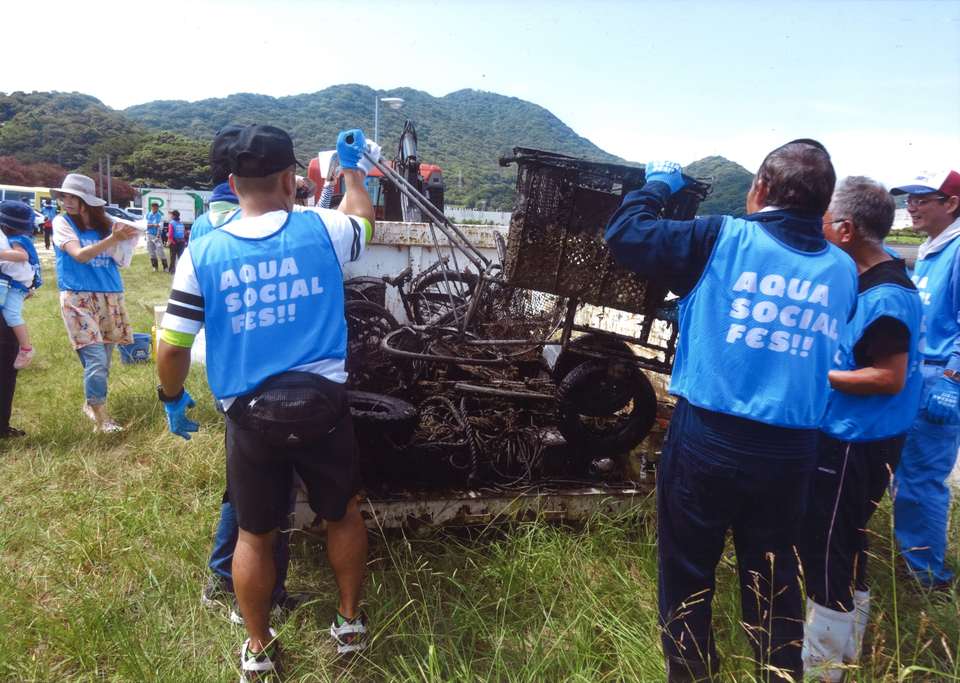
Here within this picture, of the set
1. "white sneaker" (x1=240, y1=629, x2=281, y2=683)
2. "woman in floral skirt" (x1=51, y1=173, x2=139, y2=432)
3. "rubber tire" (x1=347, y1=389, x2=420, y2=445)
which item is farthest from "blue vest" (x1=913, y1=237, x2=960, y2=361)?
"woman in floral skirt" (x1=51, y1=173, x2=139, y2=432)

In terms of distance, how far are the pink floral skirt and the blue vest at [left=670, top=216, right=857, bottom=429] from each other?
445cm

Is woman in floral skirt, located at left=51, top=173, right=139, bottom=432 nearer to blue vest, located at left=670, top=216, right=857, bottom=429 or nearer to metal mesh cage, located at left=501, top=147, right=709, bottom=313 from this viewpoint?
metal mesh cage, located at left=501, top=147, right=709, bottom=313

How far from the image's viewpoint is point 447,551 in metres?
2.88

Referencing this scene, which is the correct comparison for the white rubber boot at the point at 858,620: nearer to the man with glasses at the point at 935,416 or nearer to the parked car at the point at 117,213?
the man with glasses at the point at 935,416

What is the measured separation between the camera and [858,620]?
7.48 ft

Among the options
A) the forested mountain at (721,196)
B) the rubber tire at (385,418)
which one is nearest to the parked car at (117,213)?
the rubber tire at (385,418)

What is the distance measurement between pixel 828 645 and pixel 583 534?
1.15 m

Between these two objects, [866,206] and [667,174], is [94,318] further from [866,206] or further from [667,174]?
[866,206]

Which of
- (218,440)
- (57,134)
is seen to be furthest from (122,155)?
(218,440)

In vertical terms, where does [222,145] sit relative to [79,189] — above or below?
above

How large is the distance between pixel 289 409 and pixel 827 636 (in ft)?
7.02

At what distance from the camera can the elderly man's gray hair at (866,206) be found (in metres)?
2.15

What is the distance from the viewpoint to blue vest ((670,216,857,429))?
5.65 ft

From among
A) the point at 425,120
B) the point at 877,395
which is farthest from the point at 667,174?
the point at 425,120
